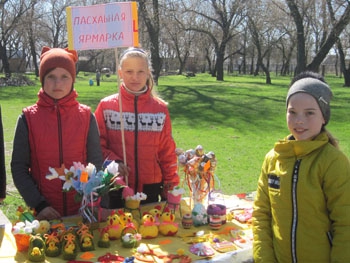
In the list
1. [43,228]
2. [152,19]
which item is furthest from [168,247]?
[152,19]

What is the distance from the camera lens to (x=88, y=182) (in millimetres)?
2387

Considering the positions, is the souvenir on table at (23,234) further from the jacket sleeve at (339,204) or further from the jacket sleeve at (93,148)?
the jacket sleeve at (339,204)

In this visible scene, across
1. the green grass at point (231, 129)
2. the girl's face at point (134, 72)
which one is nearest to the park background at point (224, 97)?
the green grass at point (231, 129)

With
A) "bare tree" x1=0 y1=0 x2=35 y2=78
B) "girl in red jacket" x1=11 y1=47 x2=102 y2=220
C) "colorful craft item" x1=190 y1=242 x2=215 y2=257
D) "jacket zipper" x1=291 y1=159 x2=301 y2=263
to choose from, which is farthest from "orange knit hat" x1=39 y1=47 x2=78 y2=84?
"bare tree" x1=0 y1=0 x2=35 y2=78

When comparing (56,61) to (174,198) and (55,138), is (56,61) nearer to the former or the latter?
(55,138)

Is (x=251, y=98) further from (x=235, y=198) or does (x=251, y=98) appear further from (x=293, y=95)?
(x=293, y=95)

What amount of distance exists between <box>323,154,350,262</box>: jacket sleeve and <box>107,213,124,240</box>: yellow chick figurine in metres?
1.16

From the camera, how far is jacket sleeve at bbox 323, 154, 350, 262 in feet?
6.47

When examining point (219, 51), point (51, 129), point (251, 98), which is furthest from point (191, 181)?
point (219, 51)

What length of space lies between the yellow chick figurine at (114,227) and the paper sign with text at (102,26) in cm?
118

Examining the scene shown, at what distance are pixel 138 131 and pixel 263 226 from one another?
1.26 meters

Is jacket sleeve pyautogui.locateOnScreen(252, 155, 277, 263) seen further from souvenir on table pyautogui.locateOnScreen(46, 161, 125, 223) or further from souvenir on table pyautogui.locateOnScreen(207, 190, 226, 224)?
souvenir on table pyautogui.locateOnScreen(46, 161, 125, 223)

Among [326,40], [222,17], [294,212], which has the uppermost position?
[222,17]

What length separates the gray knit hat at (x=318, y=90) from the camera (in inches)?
82.9
